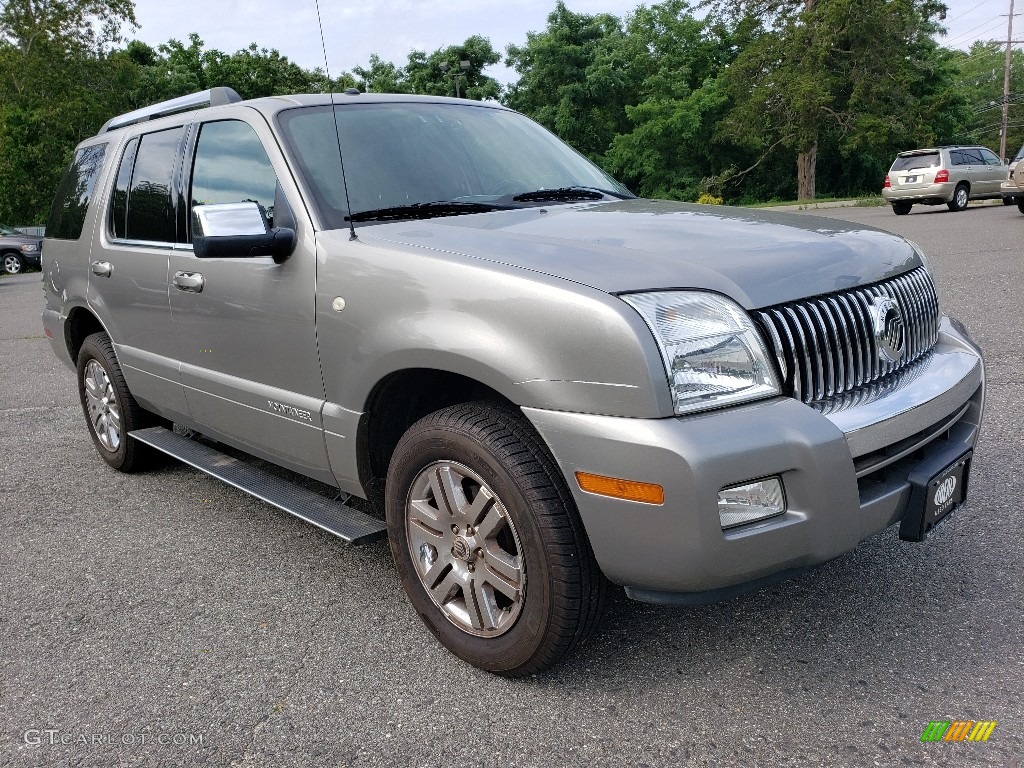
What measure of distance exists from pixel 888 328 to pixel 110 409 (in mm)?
4011

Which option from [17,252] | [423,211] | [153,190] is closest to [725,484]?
[423,211]

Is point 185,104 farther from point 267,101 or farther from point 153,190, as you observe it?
point 267,101

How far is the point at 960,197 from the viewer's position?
22250 millimetres

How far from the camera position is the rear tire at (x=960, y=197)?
2203 centimetres

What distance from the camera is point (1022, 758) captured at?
213cm

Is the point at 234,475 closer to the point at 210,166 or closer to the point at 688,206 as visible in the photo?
the point at 210,166

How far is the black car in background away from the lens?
24.0 m

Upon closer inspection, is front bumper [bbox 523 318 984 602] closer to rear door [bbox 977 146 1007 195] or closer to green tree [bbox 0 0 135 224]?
rear door [bbox 977 146 1007 195]

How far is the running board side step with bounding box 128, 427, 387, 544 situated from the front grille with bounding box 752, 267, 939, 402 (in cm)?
144

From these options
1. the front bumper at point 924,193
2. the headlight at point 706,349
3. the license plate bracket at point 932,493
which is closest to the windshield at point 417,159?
the headlight at point 706,349

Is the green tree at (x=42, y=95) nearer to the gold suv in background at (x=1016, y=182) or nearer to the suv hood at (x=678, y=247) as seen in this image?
the gold suv in background at (x=1016, y=182)

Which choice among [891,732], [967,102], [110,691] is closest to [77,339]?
[110,691]

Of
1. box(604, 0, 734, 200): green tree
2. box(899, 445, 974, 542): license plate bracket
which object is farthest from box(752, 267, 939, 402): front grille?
box(604, 0, 734, 200): green tree

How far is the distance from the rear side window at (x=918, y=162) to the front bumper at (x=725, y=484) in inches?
871
